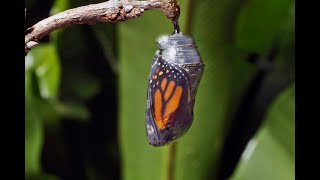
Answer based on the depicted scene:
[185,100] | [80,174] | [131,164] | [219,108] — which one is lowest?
[80,174]

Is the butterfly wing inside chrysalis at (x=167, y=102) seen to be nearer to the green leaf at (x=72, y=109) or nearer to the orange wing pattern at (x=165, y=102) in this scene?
the orange wing pattern at (x=165, y=102)

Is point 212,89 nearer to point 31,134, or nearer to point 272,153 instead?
point 272,153

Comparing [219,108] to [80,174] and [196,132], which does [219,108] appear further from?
[80,174]

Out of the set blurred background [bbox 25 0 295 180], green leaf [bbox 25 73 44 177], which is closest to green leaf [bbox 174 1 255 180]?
blurred background [bbox 25 0 295 180]

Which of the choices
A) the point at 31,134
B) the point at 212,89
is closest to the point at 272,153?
the point at 212,89

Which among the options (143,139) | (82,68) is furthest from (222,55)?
(82,68)

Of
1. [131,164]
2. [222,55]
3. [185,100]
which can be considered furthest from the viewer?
[131,164]

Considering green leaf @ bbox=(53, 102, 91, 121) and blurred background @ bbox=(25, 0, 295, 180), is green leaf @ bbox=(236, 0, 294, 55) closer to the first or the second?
blurred background @ bbox=(25, 0, 295, 180)
